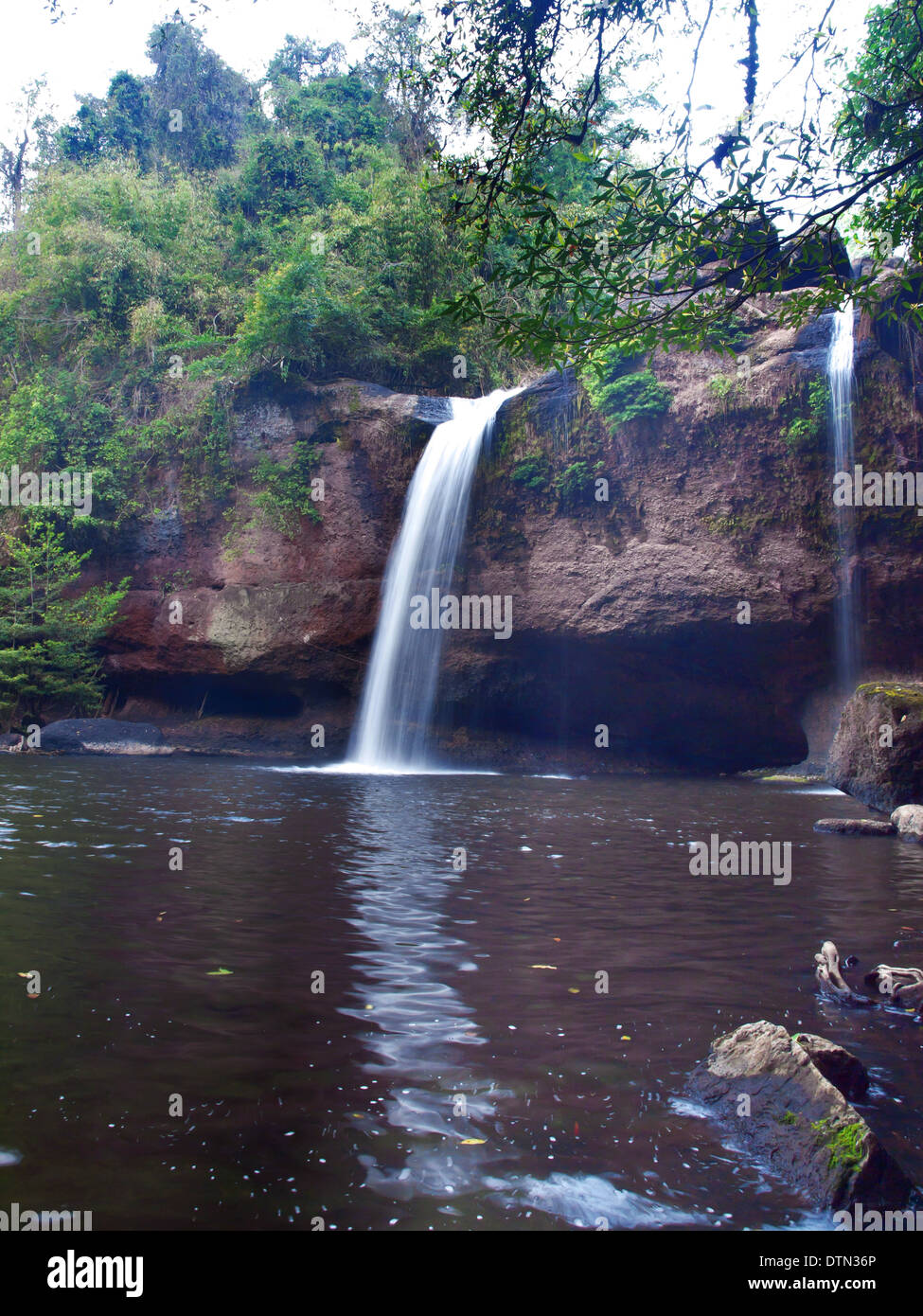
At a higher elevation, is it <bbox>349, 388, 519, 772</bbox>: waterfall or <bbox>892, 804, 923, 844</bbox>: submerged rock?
<bbox>349, 388, 519, 772</bbox>: waterfall

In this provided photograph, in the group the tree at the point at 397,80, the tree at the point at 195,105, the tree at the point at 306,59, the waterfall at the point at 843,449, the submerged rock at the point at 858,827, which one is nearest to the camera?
the submerged rock at the point at 858,827

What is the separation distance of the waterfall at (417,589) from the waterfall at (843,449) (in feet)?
23.0

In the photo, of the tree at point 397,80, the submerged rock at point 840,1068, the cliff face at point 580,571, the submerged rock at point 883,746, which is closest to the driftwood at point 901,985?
the submerged rock at point 840,1068

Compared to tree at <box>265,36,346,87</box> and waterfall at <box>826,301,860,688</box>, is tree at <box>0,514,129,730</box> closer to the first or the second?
waterfall at <box>826,301,860,688</box>

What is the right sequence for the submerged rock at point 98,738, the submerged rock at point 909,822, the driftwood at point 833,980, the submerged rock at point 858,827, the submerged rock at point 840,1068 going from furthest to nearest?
the submerged rock at point 98,738 < the submerged rock at point 858,827 < the submerged rock at point 909,822 < the driftwood at point 833,980 < the submerged rock at point 840,1068

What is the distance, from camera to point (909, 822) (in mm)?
10336

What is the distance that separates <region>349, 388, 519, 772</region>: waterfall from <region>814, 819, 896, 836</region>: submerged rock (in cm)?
1072

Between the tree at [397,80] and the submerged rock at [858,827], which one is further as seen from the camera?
the tree at [397,80]

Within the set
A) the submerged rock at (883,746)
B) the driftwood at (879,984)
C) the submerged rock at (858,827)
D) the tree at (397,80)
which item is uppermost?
the tree at (397,80)

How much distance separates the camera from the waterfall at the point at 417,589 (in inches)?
778

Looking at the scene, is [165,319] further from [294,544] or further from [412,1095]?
[412,1095]

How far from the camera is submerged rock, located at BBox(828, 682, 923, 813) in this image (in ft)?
37.8

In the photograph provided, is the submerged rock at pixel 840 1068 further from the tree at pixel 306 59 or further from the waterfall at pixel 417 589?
the tree at pixel 306 59

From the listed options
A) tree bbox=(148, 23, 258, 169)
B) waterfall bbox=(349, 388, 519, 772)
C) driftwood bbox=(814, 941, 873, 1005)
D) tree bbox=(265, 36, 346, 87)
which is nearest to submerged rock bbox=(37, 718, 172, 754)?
waterfall bbox=(349, 388, 519, 772)
